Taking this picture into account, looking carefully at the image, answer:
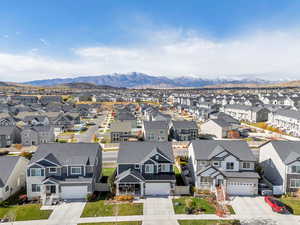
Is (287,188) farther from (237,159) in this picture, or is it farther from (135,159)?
(135,159)

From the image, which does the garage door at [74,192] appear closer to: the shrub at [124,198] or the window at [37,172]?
the window at [37,172]

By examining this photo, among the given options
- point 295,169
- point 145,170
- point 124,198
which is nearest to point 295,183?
point 295,169

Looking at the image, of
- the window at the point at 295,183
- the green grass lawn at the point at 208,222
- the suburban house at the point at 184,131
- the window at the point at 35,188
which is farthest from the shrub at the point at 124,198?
the suburban house at the point at 184,131

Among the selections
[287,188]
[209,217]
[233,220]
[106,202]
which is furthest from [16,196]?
[287,188]

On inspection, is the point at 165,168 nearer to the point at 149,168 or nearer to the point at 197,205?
the point at 149,168

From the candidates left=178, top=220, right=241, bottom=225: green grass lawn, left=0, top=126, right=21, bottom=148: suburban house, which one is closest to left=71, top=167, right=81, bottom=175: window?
left=178, top=220, right=241, bottom=225: green grass lawn
